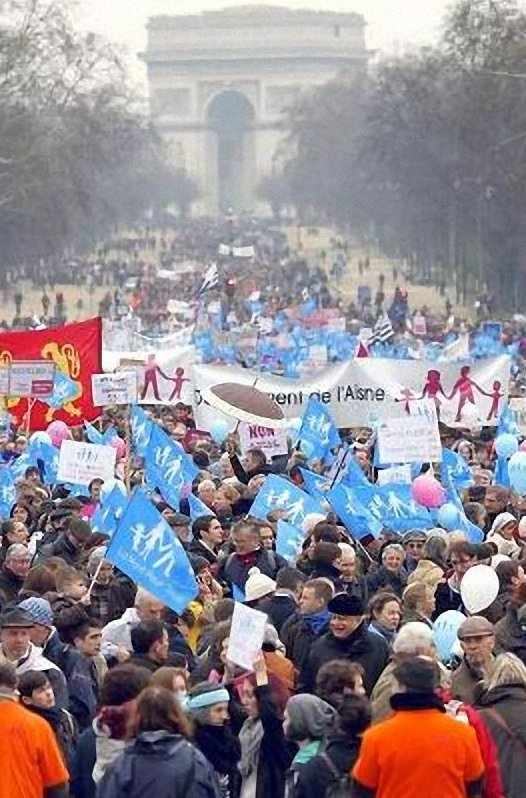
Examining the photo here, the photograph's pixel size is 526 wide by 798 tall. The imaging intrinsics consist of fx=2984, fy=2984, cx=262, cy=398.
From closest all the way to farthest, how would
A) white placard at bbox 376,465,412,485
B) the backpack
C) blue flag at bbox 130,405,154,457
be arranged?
the backpack, white placard at bbox 376,465,412,485, blue flag at bbox 130,405,154,457

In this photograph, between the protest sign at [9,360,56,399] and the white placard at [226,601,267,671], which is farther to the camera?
the protest sign at [9,360,56,399]

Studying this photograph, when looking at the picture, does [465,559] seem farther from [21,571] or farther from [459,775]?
[459,775]

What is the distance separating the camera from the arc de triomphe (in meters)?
191

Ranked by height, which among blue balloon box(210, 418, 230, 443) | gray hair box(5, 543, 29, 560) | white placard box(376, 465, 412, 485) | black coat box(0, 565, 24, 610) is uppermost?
gray hair box(5, 543, 29, 560)

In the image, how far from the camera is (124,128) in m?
93.9

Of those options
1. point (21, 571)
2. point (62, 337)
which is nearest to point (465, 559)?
point (21, 571)

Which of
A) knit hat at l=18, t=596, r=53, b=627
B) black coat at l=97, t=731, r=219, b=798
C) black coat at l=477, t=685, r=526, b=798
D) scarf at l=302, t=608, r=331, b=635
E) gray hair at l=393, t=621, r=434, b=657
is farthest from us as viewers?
scarf at l=302, t=608, r=331, b=635

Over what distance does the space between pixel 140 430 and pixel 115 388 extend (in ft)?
9.23

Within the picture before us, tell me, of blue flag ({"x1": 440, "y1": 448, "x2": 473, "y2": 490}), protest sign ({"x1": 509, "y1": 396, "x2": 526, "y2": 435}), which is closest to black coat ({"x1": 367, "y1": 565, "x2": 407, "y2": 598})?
blue flag ({"x1": 440, "y1": 448, "x2": 473, "y2": 490})

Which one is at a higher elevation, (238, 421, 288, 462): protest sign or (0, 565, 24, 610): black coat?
(0, 565, 24, 610): black coat

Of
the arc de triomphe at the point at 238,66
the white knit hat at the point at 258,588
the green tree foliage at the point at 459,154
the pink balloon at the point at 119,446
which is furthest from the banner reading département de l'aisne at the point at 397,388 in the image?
the arc de triomphe at the point at 238,66

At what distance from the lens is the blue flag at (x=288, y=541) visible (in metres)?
15.2

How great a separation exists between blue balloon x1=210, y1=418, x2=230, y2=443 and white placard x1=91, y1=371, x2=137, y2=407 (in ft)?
5.30

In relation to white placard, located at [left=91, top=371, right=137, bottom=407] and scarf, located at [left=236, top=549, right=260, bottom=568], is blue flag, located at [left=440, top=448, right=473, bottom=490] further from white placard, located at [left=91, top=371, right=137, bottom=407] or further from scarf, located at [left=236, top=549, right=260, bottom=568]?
scarf, located at [left=236, top=549, right=260, bottom=568]
